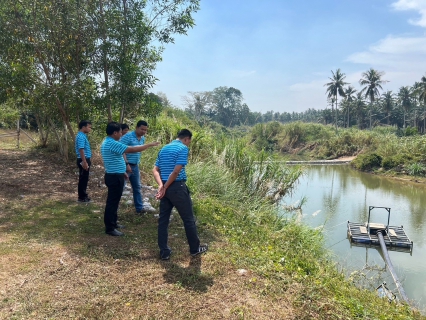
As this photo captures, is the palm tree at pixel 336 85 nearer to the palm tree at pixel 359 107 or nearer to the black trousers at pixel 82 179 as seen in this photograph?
the palm tree at pixel 359 107

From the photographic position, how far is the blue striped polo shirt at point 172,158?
3469 millimetres

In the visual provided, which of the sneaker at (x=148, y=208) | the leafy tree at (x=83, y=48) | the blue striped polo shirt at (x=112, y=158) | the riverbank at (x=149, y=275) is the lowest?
the riverbank at (x=149, y=275)

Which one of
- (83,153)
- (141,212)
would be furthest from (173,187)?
(83,153)

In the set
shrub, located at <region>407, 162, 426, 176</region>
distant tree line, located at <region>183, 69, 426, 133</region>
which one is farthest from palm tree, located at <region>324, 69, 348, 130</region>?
shrub, located at <region>407, 162, 426, 176</region>

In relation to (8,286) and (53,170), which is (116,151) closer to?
(8,286)

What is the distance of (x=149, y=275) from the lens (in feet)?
10.7

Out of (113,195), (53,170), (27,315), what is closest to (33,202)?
(113,195)

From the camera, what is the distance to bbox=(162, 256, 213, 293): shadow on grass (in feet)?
10.3

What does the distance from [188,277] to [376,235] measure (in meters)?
9.36

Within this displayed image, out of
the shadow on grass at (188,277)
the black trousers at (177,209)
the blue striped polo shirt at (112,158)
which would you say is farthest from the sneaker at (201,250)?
Answer: the blue striped polo shirt at (112,158)

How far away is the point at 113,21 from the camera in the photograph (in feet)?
22.6

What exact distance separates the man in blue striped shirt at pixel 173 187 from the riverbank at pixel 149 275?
1.03ft

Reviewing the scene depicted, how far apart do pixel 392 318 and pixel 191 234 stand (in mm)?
2124

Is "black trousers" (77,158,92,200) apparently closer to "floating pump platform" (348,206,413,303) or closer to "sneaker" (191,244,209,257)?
"sneaker" (191,244,209,257)
